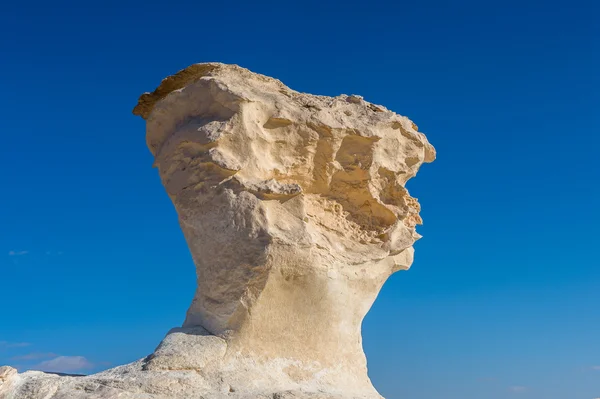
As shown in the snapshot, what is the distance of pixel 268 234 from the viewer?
7484mm

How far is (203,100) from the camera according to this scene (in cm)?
825

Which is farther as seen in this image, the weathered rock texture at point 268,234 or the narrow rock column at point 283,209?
the narrow rock column at point 283,209

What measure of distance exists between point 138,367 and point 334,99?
172 inches

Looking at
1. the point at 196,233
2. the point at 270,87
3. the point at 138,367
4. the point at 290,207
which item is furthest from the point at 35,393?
the point at 270,87

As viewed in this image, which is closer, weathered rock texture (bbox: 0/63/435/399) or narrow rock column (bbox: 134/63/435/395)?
weathered rock texture (bbox: 0/63/435/399)

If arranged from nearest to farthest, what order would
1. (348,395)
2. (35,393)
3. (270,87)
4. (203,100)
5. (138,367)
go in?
(35,393), (138,367), (348,395), (203,100), (270,87)

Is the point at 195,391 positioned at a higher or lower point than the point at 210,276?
lower

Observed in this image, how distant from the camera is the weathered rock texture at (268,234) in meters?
7.03

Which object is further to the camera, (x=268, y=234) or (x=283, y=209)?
(x=283, y=209)

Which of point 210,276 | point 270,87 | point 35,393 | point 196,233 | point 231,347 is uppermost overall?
point 270,87

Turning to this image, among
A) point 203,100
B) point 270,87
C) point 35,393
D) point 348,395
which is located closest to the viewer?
point 35,393

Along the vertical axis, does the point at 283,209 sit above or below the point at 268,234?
above

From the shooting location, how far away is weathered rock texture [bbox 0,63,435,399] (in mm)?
7031

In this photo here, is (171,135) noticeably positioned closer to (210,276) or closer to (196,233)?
(196,233)
